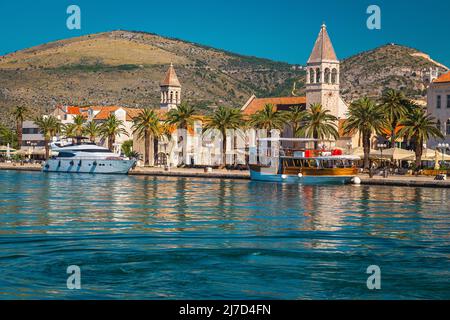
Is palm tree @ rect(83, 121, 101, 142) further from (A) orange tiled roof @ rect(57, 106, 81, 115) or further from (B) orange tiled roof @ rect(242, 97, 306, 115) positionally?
(B) orange tiled roof @ rect(242, 97, 306, 115)

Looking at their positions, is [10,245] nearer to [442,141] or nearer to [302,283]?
[302,283]

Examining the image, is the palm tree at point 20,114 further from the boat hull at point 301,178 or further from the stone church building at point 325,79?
the boat hull at point 301,178

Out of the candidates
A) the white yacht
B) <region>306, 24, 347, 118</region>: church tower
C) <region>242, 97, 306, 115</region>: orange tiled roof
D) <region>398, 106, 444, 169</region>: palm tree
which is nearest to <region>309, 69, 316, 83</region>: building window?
<region>306, 24, 347, 118</region>: church tower

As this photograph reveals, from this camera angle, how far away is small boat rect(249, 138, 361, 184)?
8425 centimetres

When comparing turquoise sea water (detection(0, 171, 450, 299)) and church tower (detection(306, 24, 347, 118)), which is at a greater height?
church tower (detection(306, 24, 347, 118))

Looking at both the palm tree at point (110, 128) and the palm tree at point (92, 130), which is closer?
the palm tree at point (110, 128)

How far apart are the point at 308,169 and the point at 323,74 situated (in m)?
34.3

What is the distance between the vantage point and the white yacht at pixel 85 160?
107694mm

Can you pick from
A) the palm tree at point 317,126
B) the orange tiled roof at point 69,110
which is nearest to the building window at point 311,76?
the palm tree at point 317,126

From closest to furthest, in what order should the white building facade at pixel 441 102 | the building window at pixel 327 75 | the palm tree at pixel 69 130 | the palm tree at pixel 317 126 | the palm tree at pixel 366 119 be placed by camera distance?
the palm tree at pixel 366 119 < the white building facade at pixel 441 102 < the palm tree at pixel 317 126 < the building window at pixel 327 75 < the palm tree at pixel 69 130

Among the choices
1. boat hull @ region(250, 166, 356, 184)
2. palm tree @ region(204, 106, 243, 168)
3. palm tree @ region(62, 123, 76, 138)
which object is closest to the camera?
boat hull @ region(250, 166, 356, 184)

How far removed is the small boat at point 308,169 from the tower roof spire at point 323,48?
29.4 meters

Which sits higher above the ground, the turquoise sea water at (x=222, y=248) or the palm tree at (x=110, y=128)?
the palm tree at (x=110, y=128)

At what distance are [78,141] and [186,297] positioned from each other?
9761 centimetres
